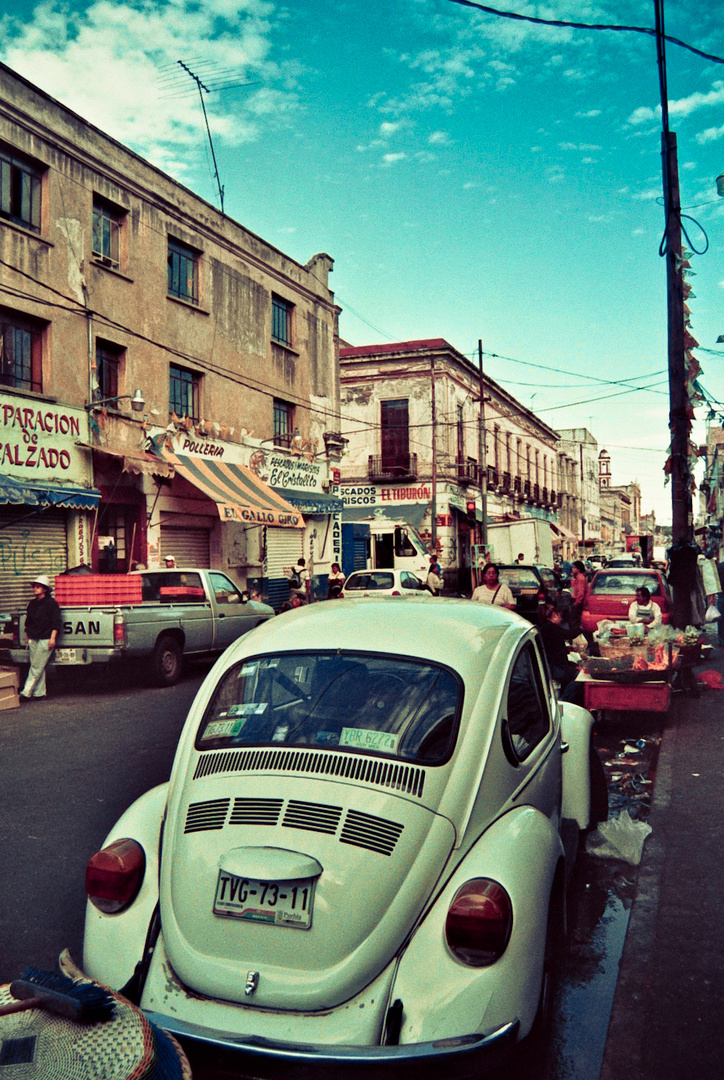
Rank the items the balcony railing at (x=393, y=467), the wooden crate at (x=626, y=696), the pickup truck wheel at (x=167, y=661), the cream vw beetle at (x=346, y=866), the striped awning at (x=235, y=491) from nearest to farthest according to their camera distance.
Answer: the cream vw beetle at (x=346, y=866)
the wooden crate at (x=626, y=696)
the pickup truck wheel at (x=167, y=661)
the striped awning at (x=235, y=491)
the balcony railing at (x=393, y=467)

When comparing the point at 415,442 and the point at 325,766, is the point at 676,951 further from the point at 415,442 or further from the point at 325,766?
the point at 415,442

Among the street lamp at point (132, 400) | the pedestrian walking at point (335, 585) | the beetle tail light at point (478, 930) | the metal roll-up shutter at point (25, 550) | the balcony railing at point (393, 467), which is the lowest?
the beetle tail light at point (478, 930)

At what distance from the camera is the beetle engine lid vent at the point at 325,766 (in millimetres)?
2914

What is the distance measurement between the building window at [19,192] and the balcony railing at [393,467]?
23941 millimetres

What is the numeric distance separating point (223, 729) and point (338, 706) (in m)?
0.48

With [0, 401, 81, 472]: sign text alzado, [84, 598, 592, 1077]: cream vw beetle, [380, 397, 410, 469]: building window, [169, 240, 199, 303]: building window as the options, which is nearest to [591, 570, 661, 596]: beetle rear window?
[0, 401, 81, 472]: sign text alzado

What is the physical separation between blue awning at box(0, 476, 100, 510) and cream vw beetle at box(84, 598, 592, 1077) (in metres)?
11.8

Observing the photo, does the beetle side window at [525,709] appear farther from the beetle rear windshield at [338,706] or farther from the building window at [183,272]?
the building window at [183,272]

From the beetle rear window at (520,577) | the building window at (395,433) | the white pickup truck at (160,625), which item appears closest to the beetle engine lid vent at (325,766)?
the white pickup truck at (160,625)

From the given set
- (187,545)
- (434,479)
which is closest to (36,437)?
(187,545)

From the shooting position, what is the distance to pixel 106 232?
18344mm

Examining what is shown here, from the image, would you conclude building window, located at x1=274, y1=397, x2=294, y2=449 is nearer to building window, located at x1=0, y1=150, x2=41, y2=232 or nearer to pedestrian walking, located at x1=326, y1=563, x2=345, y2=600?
pedestrian walking, located at x1=326, y1=563, x2=345, y2=600

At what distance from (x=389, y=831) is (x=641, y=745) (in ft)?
19.6

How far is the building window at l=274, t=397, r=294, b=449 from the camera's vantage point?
25.1 m
